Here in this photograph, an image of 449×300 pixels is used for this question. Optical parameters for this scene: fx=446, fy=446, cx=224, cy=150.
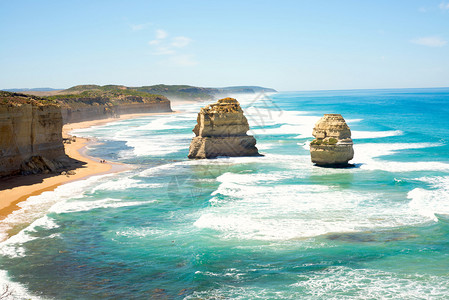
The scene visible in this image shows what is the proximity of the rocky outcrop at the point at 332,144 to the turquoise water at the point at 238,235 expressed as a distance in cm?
129

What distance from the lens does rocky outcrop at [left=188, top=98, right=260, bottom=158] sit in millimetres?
34438

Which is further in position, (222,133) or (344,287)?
(222,133)

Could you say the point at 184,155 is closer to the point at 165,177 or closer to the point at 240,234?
the point at 165,177

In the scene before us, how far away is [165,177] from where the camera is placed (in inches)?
1111

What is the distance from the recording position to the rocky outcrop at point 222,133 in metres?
34.4

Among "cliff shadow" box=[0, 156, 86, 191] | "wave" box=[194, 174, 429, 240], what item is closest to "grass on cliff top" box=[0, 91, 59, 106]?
"cliff shadow" box=[0, 156, 86, 191]

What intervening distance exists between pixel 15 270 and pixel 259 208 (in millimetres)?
10372

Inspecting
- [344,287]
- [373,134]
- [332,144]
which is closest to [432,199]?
[332,144]

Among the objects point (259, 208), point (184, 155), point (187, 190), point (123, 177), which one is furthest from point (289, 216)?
point (184, 155)

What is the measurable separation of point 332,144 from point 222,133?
930 centimetres

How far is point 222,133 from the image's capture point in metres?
34.9

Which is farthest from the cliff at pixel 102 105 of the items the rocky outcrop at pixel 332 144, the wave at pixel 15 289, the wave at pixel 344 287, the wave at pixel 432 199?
the wave at pixel 344 287

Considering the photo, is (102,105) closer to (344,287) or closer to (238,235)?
(238,235)

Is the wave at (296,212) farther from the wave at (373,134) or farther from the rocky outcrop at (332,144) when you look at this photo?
the wave at (373,134)
